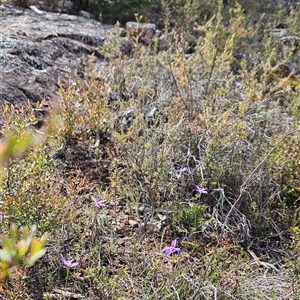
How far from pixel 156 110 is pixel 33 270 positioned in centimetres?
161

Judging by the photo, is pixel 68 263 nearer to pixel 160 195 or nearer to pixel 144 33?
pixel 160 195

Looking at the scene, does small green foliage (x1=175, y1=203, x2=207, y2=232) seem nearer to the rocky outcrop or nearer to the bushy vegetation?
the bushy vegetation

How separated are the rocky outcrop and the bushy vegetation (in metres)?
0.35

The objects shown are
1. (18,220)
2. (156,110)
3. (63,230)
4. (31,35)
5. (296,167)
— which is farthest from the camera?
(31,35)

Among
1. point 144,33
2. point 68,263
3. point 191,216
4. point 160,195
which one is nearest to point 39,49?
point 144,33

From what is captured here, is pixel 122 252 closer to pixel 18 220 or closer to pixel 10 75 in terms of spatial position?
pixel 18 220

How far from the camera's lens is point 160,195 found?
2.41m

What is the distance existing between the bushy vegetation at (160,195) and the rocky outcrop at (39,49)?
1.15 ft

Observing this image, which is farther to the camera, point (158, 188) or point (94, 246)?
point (158, 188)

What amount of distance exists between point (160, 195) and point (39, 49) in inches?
79.8

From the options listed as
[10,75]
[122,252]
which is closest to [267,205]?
[122,252]

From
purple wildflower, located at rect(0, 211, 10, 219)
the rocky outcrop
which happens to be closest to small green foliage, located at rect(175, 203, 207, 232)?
purple wildflower, located at rect(0, 211, 10, 219)

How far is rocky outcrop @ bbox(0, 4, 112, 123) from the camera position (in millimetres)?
3129

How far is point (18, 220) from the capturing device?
183 cm
